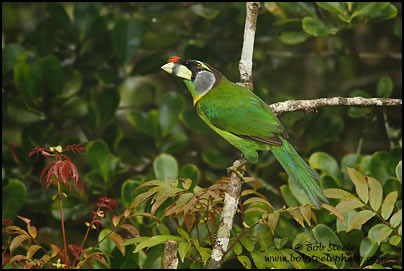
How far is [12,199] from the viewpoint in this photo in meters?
2.47

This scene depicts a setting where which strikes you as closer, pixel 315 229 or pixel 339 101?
pixel 339 101

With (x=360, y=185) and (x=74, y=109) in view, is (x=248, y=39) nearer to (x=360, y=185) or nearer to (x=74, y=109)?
(x=360, y=185)

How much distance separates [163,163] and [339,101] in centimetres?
88

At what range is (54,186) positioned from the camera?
2920mm

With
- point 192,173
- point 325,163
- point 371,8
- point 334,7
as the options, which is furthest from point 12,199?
point 371,8

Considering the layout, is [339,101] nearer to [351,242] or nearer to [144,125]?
[351,242]

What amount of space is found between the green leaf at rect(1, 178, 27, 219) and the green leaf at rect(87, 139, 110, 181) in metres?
0.37

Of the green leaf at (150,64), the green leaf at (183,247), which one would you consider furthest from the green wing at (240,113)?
the green leaf at (150,64)

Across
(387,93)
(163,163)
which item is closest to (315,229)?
(163,163)

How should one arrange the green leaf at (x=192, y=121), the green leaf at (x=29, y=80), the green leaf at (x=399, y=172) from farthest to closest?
1. the green leaf at (x=192, y=121)
2. the green leaf at (x=29, y=80)
3. the green leaf at (x=399, y=172)

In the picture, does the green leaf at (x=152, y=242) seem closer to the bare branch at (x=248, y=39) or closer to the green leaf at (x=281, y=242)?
the green leaf at (x=281, y=242)

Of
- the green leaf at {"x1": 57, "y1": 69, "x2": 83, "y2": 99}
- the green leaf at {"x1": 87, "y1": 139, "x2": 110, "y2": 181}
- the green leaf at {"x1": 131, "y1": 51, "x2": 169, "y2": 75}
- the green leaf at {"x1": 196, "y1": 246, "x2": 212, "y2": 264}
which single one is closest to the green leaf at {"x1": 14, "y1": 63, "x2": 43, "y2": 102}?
the green leaf at {"x1": 57, "y1": 69, "x2": 83, "y2": 99}

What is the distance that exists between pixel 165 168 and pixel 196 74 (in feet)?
1.68

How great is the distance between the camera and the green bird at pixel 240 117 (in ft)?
6.72
